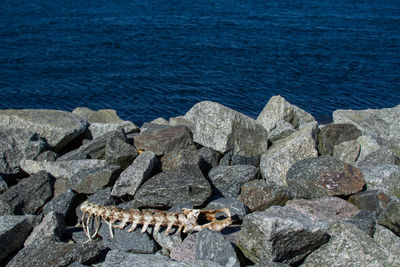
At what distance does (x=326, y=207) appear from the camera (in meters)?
6.92

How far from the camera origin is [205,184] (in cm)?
695

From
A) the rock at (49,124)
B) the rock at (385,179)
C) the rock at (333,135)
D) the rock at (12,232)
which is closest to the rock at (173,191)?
the rock at (12,232)

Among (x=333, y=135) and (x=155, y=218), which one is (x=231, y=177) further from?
(x=333, y=135)

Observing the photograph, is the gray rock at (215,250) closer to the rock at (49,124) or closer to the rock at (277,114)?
the rock at (49,124)

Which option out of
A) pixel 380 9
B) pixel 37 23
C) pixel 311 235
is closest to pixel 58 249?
pixel 311 235

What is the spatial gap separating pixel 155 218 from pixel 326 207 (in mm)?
2461

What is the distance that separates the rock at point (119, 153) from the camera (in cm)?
784

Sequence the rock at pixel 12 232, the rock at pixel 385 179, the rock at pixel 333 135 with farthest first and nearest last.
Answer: the rock at pixel 333 135 → the rock at pixel 385 179 → the rock at pixel 12 232

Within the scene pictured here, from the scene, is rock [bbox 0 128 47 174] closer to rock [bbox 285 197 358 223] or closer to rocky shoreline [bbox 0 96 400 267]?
rocky shoreline [bbox 0 96 400 267]

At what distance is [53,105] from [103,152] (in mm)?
8845

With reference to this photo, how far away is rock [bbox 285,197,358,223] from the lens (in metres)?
6.73

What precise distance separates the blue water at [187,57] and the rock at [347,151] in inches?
292

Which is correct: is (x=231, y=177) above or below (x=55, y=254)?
above

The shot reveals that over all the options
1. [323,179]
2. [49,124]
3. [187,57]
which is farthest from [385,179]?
[187,57]
